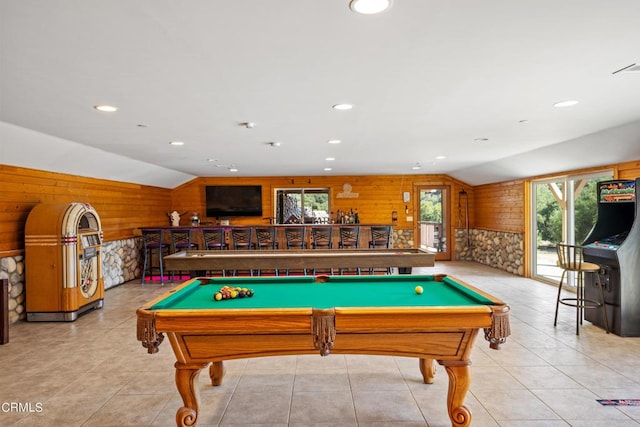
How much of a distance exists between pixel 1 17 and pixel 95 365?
121 inches

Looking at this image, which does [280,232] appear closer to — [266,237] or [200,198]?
[266,237]

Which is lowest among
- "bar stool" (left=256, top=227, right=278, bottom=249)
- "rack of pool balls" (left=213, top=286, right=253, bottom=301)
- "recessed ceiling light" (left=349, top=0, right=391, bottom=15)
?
"rack of pool balls" (left=213, top=286, right=253, bottom=301)

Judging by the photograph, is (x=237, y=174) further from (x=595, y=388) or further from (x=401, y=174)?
(x=595, y=388)

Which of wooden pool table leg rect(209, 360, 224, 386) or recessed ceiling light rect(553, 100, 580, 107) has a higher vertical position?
recessed ceiling light rect(553, 100, 580, 107)

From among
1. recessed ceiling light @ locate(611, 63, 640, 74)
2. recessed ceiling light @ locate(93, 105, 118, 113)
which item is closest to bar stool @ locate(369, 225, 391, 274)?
recessed ceiling light @ locate(611, 63, 640, 74)

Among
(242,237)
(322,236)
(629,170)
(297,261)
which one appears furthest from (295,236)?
(629,170)

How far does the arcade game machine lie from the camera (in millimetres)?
4188

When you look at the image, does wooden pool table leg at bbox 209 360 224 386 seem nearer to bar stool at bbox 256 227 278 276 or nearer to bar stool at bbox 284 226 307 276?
bar stool at bbox 284 226 307 276

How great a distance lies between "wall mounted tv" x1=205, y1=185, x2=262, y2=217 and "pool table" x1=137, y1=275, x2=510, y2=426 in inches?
308

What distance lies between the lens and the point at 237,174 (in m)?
9.92

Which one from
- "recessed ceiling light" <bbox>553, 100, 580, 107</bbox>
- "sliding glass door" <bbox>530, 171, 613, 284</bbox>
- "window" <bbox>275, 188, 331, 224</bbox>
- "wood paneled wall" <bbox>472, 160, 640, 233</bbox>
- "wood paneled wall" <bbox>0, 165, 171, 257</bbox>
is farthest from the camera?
"window" <bbox>275, 188, 331, 224</bbox>

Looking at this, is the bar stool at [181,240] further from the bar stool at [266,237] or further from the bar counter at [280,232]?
the bar stool at [266,237]

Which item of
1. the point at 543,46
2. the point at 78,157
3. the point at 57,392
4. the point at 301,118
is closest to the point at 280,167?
the point at 78,157

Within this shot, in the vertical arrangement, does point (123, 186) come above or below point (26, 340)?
above
